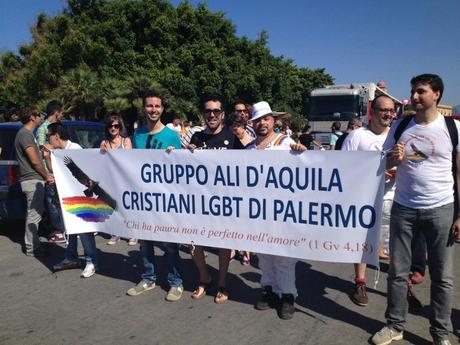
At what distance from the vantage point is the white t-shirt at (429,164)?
2771 mm

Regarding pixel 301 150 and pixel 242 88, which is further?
pixel 242 88

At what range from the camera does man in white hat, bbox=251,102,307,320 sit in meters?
3.46

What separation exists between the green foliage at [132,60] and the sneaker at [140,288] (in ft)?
58.9

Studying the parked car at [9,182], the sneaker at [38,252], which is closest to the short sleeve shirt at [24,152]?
the parked car at [9,182]

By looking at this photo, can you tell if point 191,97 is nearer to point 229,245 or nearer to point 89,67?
point 89,67

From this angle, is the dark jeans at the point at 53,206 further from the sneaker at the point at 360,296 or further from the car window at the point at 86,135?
the sneaker at the point at 360,296

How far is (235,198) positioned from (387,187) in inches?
58.3

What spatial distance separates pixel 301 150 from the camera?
329cm

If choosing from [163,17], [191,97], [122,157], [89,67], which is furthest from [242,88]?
[122,157]

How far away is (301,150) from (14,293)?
332cm

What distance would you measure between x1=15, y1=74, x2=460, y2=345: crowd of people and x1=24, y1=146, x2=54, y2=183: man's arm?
0.01 metres

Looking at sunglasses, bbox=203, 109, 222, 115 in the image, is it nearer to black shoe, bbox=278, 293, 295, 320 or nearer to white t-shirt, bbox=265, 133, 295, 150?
white t-shirt, bbox=265, 133, 295, 150

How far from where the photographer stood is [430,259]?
2920mm

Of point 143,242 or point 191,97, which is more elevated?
point 191,97
